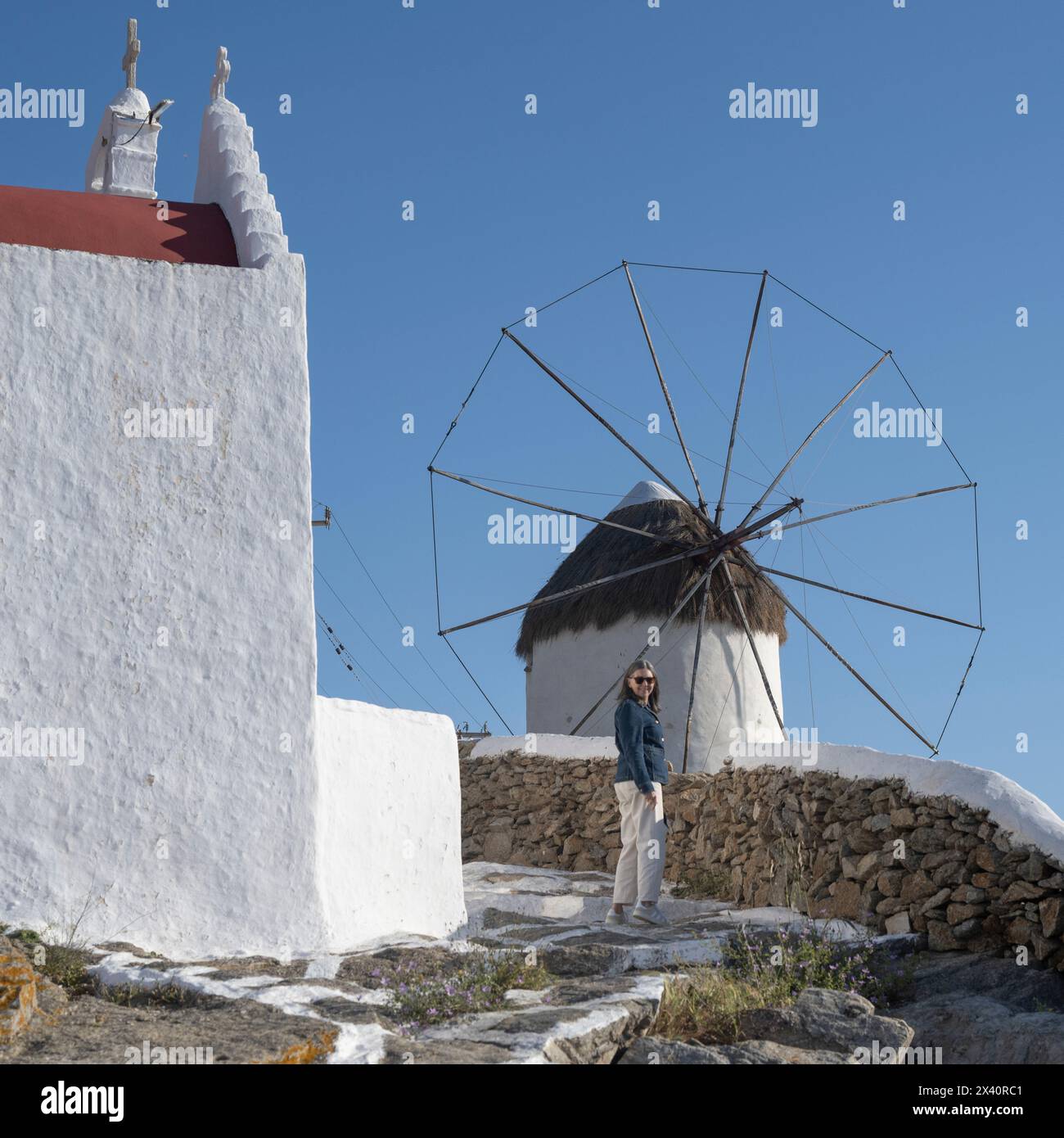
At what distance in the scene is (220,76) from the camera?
7.75 metres

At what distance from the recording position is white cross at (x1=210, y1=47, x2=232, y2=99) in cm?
772

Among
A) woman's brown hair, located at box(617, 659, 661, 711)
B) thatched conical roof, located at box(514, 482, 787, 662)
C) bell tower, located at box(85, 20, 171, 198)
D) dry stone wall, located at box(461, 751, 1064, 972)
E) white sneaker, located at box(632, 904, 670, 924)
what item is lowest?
white sneaker, located at box(632, 904, 670, 924)

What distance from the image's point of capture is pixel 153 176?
8.20 meters

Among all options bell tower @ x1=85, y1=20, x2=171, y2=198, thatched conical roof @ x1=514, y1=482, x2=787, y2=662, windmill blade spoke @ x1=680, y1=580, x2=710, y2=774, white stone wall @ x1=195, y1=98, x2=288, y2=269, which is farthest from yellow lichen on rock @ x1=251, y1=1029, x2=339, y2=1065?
thatched conical roof @ x1=514, y1=482, x2=787, y2=662

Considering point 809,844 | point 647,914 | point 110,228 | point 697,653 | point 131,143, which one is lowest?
point 647,914

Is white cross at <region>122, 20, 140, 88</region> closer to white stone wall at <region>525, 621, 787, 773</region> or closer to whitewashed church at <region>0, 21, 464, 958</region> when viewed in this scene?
whitewashed church at <region>0, 21, 464, 958</region>

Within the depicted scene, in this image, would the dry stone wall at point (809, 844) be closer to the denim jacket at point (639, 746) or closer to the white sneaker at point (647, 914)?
the white sneaker at point (647, 914)
